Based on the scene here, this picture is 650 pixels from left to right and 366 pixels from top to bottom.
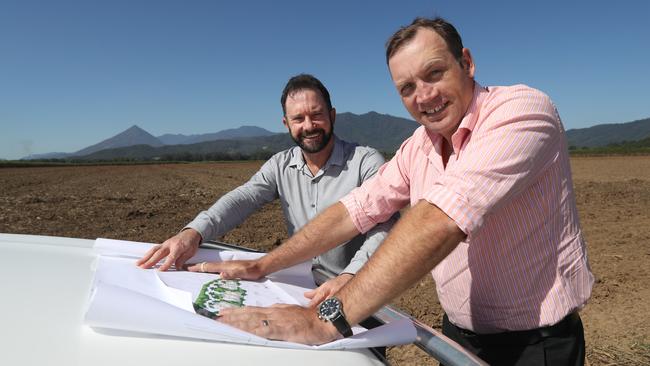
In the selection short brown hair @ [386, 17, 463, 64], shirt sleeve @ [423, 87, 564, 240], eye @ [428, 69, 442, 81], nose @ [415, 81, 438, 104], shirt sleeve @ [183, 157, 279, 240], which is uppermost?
short brown hair @ [386, 17, 463, 64]

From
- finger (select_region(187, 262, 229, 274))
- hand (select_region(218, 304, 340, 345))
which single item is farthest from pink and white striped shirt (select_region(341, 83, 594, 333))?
finger (select_region(187, 262, 229, 274))

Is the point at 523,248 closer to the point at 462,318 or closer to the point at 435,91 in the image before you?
the point at 462,318

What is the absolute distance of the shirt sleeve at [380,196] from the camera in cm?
182

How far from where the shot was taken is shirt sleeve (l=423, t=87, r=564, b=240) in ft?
3.78

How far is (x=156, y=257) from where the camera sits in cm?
159

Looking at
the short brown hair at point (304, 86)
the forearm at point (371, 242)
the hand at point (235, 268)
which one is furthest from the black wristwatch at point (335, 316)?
the short brown hair at point (304, 86)

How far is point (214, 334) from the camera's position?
0.97 metres

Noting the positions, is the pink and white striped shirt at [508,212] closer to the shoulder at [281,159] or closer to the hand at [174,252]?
the hand at [174,252]

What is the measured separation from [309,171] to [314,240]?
2.84ft

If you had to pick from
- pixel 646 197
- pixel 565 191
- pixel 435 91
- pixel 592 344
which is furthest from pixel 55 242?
pixel 646 197

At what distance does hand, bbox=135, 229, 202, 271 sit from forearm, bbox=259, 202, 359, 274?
288 millimetres

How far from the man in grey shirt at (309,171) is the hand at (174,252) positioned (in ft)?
1.30

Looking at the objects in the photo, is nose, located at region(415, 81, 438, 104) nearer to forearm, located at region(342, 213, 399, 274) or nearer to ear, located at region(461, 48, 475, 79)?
ear, located at region(461, 48, 475, 79)

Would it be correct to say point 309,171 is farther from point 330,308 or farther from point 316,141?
A: point 330,308
